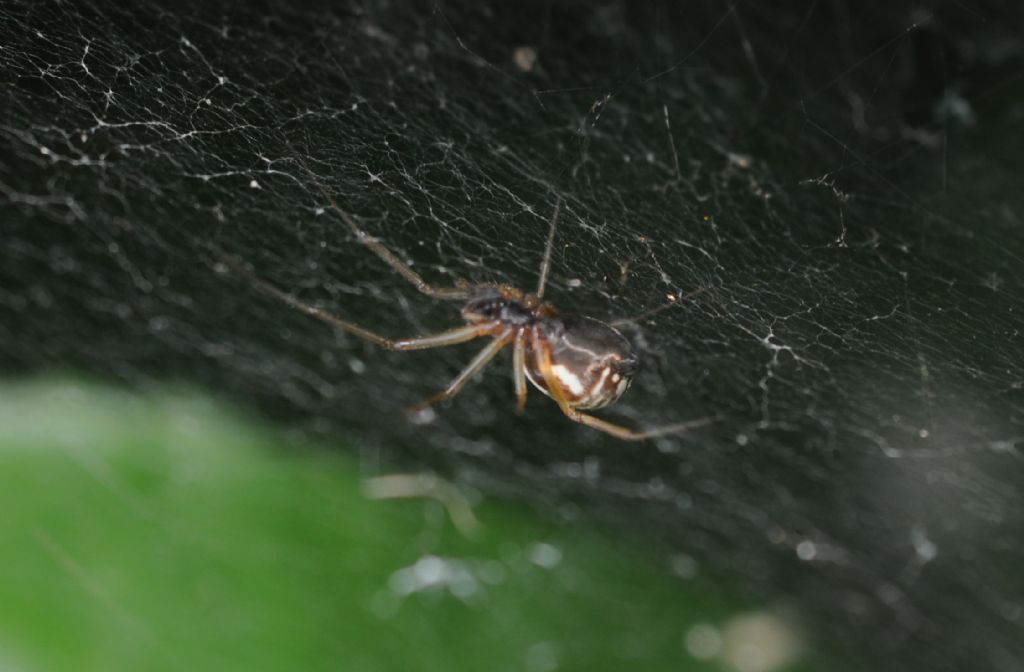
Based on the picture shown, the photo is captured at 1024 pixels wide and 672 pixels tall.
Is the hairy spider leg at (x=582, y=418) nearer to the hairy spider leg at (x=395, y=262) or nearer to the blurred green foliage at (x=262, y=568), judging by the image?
the hairy spider leg at (x=395, y=262)

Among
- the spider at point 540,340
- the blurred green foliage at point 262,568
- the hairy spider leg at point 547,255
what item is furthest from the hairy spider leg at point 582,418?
the blurred green foliage at point 262,568

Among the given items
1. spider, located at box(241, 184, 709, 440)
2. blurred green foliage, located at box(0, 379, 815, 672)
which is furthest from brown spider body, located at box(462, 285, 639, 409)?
blurred green foliage, located at box(0, 379, 815, 672)

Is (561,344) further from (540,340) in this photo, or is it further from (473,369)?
(473,369)

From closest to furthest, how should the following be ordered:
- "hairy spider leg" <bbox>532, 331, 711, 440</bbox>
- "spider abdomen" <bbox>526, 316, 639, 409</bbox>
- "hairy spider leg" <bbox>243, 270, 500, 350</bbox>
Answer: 1. "spider abdomen" <bbox>526, 316, 639, 409</bbox>
2. "hairy spider leg" <bbox>532, 331, 711, 440</bbox>
3. "hairy spider leg" <bbox>243, 270, 500, 350</bbox>

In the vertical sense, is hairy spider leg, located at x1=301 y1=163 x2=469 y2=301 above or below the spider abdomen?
above

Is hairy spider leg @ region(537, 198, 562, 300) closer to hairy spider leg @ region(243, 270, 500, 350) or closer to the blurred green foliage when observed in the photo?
hairy spider leg @ region(243, 270, 500, 350)

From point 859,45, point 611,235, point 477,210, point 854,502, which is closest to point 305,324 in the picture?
point 477,210

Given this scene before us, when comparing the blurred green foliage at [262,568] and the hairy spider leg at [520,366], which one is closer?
the blurred green foliage at [262,568]
